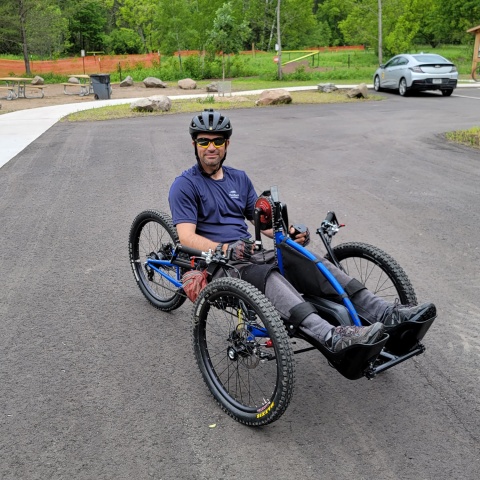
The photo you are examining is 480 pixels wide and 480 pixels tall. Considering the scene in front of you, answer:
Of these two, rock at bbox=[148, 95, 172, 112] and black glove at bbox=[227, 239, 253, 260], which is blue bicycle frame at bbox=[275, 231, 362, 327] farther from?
rock at bbox=[148, 95, 172, 112]

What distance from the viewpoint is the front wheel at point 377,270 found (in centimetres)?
385

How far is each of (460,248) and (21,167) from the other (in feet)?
25.8

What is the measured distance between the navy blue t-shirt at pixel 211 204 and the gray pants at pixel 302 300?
28.1 inches

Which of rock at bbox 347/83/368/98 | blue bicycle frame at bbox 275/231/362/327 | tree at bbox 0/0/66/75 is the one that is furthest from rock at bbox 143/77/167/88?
blue bicycle frame at bbox 275/231/362/327

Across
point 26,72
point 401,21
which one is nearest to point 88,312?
point 26,72

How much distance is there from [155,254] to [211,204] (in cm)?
94

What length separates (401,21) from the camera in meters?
41.7

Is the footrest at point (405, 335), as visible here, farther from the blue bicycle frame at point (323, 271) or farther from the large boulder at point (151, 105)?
the large boulder at point (151, 105)

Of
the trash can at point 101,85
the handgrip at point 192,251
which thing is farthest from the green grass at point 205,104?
the handgrip at point 192,251

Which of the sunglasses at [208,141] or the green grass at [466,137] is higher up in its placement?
the sunglasses at [208,141]

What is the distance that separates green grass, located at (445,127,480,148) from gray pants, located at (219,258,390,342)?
990 cm

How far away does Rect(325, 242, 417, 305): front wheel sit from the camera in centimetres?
385

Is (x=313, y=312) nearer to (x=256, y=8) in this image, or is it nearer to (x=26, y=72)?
(x=26, y=72)

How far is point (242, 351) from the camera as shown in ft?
11.8
